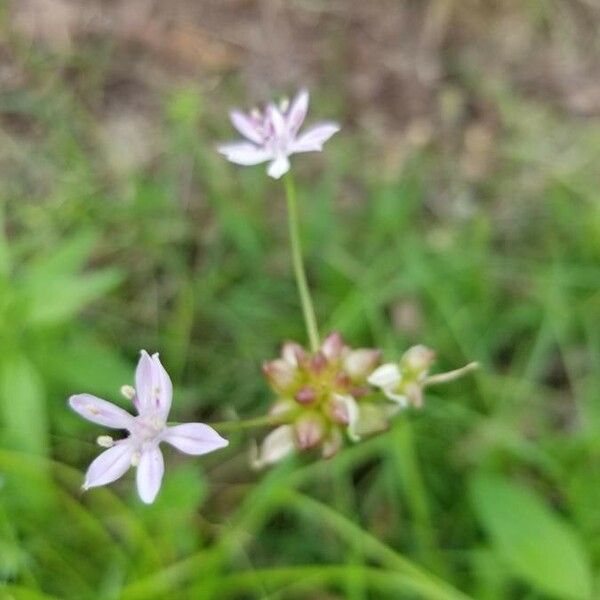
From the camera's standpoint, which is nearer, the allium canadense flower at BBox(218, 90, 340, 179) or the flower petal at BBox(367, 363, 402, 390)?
the flower petal at BBox(367, 363, 402, 390)

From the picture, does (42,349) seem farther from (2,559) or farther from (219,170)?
(219,170)

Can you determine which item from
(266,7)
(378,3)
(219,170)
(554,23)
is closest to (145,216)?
(219,170)

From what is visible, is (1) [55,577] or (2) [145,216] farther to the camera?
(2) [145,216]

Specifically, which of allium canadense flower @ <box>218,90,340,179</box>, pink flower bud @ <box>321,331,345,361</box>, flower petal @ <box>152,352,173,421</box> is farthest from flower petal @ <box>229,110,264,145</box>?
flower petal @ <box>152,352,173,421</box>

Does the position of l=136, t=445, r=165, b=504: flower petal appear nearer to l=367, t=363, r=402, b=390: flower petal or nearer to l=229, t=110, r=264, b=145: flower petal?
l=367, t=363, r=402, b=390: flower petal

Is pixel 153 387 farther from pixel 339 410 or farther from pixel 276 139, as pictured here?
pixel 276 139

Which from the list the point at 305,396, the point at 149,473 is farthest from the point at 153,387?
the point at 305,396
